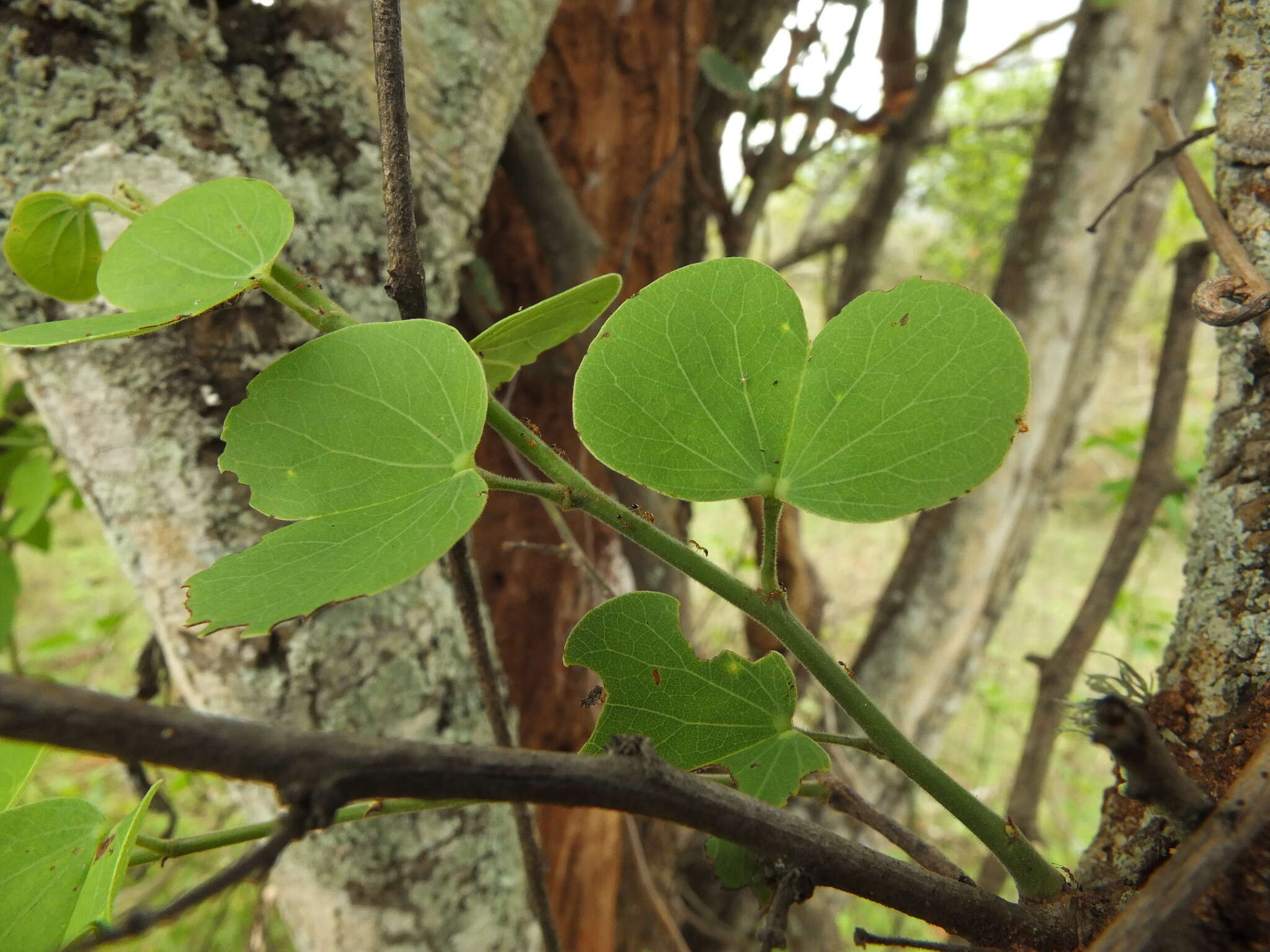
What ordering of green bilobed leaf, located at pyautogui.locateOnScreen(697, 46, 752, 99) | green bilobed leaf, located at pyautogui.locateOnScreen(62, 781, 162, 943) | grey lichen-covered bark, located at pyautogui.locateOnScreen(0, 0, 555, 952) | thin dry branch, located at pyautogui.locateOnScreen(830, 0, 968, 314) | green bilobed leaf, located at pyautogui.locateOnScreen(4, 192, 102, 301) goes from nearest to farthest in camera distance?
green bilobed leaf, located at pyautogui.locateOnScreen(62, 781, 162, 943) < green bilobed leaf, located at pyautogui.locateOnScreen(4, 192, 102, 301) < grey lichen-covered bark, located at pyautogui.locateOnScreen(0, 0, 555, 952) < green bilobed leaf, located at pyautogui.locateOnScreen(697, 46, 752, 99) < thin dry branch, located at pyautogui.locateOnScreen(830, 0, 968, 314)

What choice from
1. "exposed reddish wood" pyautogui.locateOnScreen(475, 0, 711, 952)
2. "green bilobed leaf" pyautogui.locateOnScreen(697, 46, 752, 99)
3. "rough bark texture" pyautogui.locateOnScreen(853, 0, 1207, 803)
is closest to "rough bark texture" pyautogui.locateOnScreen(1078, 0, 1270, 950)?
"exposed reddish wood" pyautogui.locateOnScreen(475, 0, 711, 952)

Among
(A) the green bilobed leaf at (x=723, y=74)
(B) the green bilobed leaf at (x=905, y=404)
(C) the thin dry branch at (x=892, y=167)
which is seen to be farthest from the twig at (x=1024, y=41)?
(B) the green bilobed leaf at (x=905, y=404)

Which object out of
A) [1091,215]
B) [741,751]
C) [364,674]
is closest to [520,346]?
[741,751]

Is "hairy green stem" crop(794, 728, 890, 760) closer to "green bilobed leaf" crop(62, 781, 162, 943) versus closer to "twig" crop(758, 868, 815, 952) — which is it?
"twig" crop(758, 868, 815, 952)

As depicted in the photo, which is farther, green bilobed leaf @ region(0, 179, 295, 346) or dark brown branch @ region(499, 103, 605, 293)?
dark brown branch @ region(499, 103, 605, 293)

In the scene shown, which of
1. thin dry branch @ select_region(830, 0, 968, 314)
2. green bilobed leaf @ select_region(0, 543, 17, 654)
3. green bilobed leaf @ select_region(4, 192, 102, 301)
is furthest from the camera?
thin dry branch @ select_region(830, 0, 968, 314)

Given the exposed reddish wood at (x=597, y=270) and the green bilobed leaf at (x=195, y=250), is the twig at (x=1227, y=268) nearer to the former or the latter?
the green bilobed leaf at (x=195, y=250)
